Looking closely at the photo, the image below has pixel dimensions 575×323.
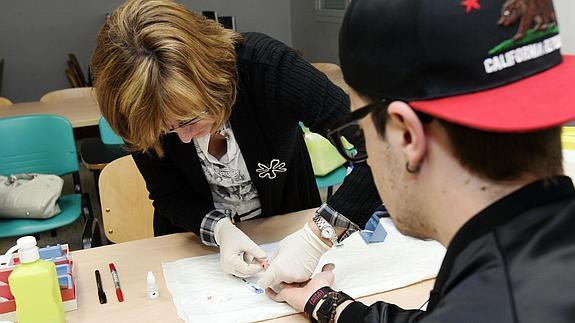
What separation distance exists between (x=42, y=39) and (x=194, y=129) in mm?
4582

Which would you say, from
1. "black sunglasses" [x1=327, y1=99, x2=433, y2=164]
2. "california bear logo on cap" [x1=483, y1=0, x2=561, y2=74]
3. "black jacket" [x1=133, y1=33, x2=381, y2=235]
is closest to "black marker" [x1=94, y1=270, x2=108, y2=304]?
"black jacket" [x1=133, y1=33, x2=381, y2=235]

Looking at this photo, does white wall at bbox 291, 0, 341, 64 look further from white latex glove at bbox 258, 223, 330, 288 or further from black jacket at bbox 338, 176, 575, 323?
black jacket at bbox 338, 176, 575, 323

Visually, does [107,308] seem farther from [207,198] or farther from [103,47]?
[103,47]

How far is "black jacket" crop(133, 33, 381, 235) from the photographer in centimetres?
122

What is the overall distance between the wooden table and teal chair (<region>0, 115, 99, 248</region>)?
111cm

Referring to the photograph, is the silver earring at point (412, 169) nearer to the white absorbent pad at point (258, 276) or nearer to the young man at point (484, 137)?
the young man at point (484, 137)

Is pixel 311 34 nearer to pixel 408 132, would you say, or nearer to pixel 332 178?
pixel 332 178

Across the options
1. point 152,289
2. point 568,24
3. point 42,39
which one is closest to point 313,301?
point 152,289

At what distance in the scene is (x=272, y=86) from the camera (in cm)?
124

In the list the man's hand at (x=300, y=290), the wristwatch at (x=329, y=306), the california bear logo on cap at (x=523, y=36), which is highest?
the california bear logo on cap at (x=523, y=36)

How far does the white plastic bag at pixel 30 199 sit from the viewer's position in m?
2.34

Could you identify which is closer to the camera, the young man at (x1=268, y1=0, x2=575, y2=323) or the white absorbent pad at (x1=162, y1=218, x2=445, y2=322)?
the young man at (x1=268, y1=0, x2=575, y2=323)

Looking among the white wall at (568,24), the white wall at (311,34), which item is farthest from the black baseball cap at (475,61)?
the white wall at (311,34)

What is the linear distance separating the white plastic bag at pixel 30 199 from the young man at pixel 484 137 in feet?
6.79
